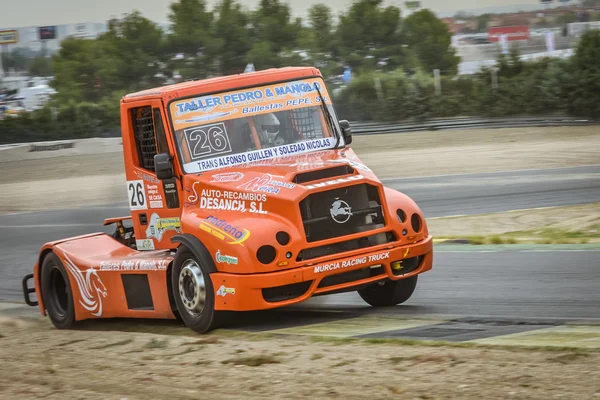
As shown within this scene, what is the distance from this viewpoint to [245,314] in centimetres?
852

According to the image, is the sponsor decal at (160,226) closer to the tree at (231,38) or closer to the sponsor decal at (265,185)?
the sponsor decal at (265,185)

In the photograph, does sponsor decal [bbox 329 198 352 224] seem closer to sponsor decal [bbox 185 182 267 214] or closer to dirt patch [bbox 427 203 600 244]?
sponsor decal [bbox 185 182 267 214]

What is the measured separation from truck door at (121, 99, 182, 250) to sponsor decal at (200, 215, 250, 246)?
723mm

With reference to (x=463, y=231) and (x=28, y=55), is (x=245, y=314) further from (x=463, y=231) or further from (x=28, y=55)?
(x=28, y=55)

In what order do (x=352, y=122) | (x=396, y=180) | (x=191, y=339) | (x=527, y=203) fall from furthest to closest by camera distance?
(x=352, y=122)
(x=396, y=180)
(x=527, y=203)
(x=191, y=339)

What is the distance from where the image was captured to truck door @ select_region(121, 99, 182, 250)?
27.3ft

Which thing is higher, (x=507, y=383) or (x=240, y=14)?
(x=240, y=14)

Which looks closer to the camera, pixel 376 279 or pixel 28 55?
pixel 376 279

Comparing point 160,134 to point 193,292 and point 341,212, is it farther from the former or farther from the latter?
point 341,212

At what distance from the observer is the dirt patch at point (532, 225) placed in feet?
41.2

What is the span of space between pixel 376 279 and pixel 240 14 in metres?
63.4

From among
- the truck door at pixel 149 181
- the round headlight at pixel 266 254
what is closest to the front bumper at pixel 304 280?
the round headlight at pixel 266 254

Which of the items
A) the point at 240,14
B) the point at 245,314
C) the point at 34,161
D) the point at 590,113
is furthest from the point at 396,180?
the point at 240,14

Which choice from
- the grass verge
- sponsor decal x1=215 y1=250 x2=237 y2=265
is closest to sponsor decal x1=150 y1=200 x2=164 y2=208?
sponsor decal x1=215 y1=250 x2=237 y2=265
